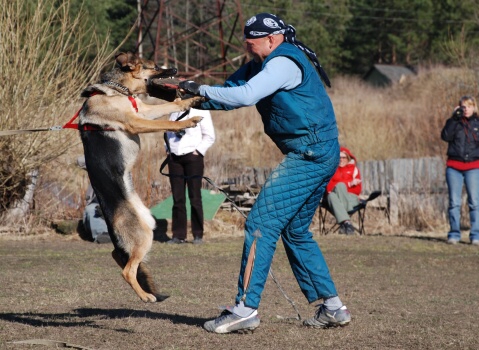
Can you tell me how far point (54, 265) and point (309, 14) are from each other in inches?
1578

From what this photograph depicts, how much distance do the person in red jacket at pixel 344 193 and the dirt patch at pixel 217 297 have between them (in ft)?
2.67

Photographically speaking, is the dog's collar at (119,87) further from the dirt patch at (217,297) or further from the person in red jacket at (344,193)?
the person in red jacket at (344,193)

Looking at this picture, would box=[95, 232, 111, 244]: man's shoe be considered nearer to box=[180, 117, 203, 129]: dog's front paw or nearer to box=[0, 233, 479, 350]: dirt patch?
box=[0, 233, 479, 350]: dirt patch

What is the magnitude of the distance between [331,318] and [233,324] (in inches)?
29.1

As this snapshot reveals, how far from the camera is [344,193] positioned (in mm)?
13008

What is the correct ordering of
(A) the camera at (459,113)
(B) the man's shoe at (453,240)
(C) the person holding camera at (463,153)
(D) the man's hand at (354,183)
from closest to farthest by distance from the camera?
1. (C) the person holding camera at (463,153)
2. (A) the camera at (459,113)
3. (B) the man's shoe at (453,240)
4. (D) the man's hand at (354,183)

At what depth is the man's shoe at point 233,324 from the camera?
527 cm

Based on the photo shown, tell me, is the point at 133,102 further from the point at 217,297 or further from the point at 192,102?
the point at 217,297

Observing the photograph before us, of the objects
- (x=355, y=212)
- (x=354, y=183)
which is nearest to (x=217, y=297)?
(x=354, y=183)

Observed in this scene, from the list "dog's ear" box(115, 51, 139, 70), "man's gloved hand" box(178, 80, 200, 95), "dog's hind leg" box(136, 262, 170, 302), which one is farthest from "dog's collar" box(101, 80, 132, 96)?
"dog's hind leg" box(136, 262, 170, 302)

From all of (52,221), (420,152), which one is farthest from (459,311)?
(420,152)

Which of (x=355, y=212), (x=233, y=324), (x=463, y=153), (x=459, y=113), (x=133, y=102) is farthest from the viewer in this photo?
(x=355, y=212)

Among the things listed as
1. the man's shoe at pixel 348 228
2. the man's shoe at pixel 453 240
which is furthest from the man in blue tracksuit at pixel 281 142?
the man's shoe at pixel 348 228

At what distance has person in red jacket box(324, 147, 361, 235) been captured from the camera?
12.9m
